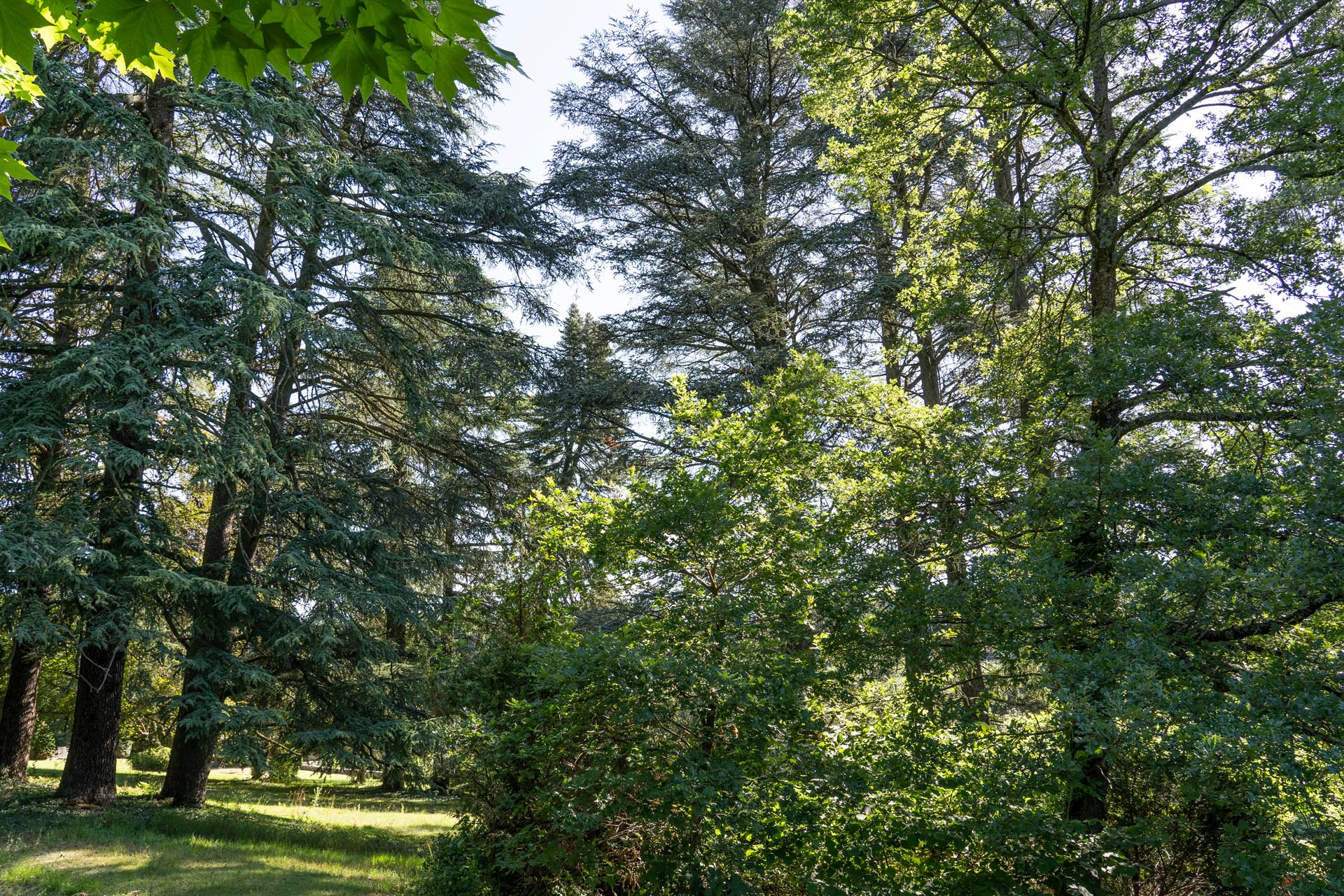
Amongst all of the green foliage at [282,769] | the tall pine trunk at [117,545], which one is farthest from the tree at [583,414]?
A: the green foliage at [282,769]

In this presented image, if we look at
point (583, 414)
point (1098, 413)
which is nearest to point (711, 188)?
point (583, 414)

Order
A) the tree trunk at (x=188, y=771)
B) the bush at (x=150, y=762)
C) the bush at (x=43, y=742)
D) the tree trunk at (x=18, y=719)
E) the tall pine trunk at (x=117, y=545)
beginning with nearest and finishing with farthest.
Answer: the tall pine trunk at (x=117, y=545) < the tree trunk at (x=188, y=771) < the tree trunk at (x=18, y=719) < the bush at (x=43, y=742) < the bush at (x=150, y=762)

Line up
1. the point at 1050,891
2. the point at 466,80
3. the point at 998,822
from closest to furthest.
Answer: the point at 466,80, the point at 998,822, the point at 1050,891

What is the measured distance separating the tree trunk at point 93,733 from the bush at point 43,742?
517 inches

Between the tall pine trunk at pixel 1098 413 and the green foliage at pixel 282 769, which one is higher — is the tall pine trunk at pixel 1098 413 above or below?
above

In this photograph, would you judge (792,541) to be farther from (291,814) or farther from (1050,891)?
(291,814)

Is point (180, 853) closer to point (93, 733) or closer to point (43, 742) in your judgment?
point (93, 733)

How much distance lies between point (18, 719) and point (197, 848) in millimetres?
6888

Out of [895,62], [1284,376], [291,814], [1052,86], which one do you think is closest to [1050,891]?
[1284,376]

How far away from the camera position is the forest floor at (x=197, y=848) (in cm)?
728

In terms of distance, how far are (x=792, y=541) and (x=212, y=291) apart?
8.84 m

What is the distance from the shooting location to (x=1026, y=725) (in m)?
5.34

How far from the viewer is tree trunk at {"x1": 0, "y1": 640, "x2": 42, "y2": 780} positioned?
12875mm

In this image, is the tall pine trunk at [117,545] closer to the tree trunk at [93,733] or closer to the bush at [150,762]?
the tree trunk at [93,733]
